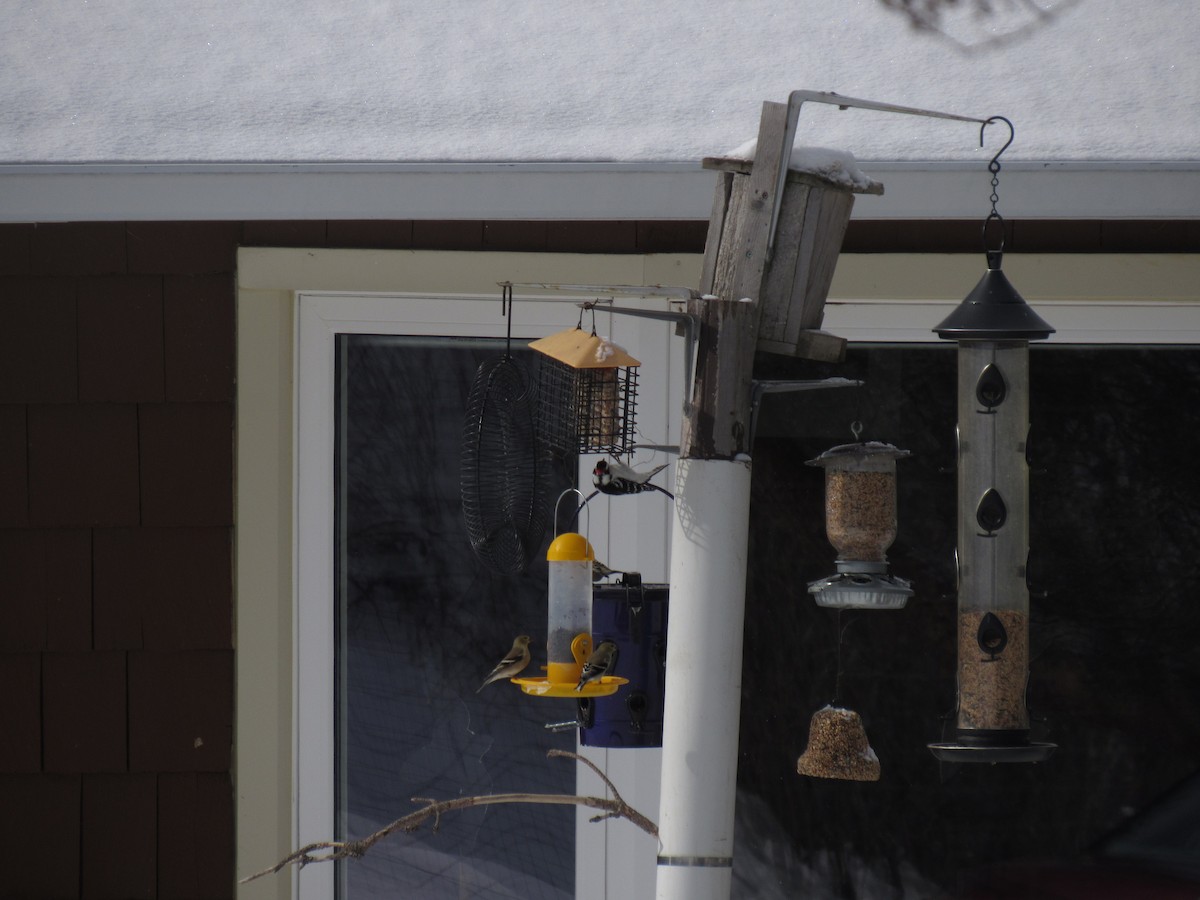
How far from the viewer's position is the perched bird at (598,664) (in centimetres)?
287

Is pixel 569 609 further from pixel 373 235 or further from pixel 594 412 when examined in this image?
pixel 373 235

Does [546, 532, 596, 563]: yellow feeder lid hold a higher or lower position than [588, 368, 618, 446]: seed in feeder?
lower

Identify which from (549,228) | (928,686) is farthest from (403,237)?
(928,686)

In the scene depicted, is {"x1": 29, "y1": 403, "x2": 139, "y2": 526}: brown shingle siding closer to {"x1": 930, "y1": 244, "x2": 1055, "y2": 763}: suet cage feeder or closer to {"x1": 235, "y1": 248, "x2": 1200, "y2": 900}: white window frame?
{"x1": 235, "y1": 248, "x2": 1200, "y2": 900}: white window frame

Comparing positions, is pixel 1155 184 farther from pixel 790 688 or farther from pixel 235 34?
pixel 235 34

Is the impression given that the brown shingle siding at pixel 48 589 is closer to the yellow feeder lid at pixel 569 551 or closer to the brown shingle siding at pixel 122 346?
the brown shingle siding at pixel 122 346

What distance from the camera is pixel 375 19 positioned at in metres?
3.82

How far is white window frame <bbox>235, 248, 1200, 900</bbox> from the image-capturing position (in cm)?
381

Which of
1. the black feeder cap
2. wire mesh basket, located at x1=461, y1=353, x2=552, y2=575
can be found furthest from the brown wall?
the black feeder cap

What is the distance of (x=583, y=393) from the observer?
10.0 feet

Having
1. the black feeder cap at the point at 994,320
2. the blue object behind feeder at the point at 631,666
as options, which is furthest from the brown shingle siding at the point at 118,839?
Answer: the black feeder cap at the point at 994,320

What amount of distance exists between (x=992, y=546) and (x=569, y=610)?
90 cm

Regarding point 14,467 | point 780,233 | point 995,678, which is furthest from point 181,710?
point 780,233

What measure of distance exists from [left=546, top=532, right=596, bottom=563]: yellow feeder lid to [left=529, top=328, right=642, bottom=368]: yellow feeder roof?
43cm
